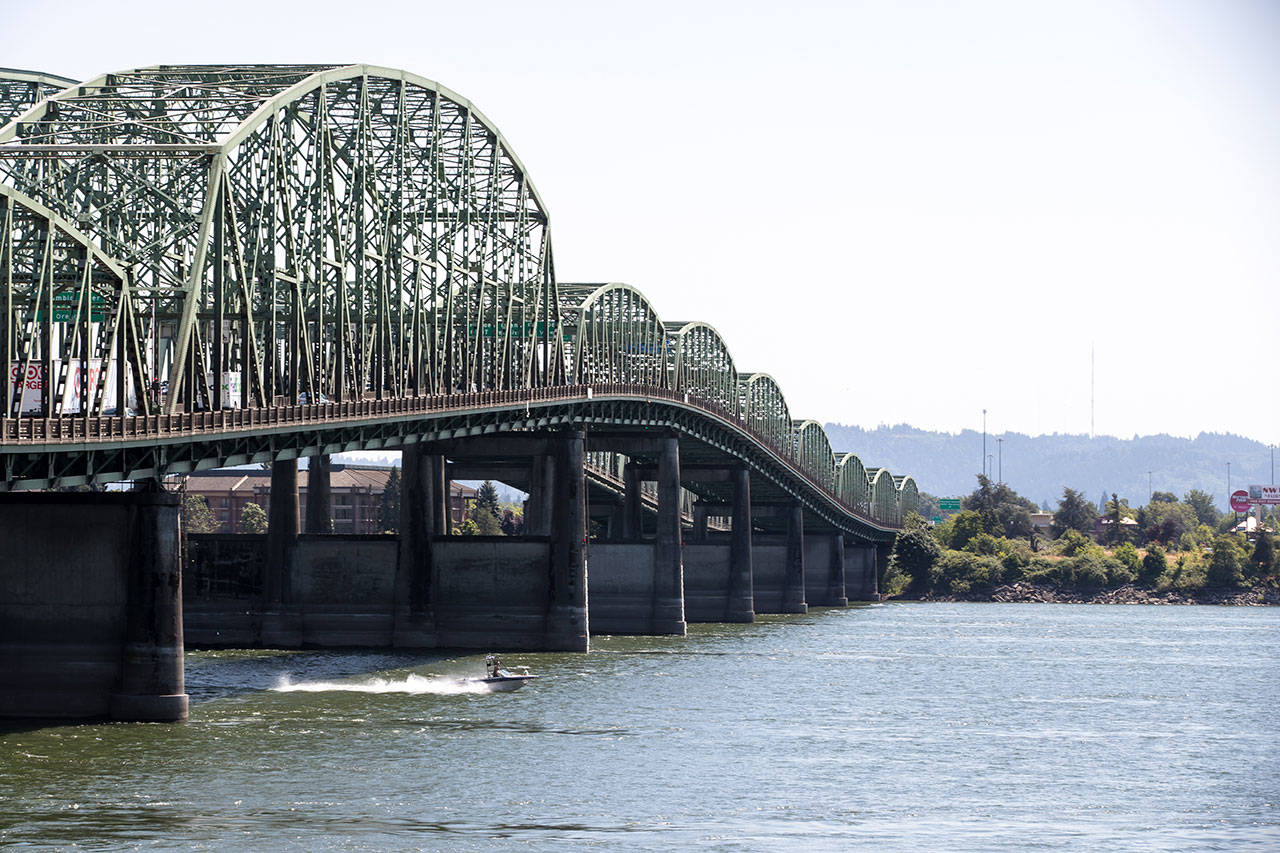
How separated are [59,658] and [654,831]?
25.3 m

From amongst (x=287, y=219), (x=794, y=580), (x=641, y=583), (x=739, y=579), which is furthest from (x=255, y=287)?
(x=794, y=580)

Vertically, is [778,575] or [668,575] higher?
[668,575]

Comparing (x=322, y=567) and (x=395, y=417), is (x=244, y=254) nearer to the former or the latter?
(x=395, y=417)

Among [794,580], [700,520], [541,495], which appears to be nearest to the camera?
[541,495]

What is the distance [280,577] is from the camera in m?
106

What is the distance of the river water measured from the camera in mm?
50844

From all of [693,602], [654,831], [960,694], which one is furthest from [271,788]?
[693,602]

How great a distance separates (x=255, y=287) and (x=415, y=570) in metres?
17.6

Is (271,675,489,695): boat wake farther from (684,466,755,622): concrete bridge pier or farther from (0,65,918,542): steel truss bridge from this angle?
(684,466,755,622): concrete bridge pier

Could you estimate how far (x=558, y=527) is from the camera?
108m

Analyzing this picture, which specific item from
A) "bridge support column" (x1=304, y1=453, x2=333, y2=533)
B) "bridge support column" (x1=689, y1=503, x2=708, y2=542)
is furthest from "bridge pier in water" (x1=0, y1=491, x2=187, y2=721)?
"bridge support column" (x1=689, y1=503, x2=708, y2=542)

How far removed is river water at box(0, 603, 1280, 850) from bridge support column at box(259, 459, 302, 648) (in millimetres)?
4073

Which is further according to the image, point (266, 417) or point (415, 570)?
point (415, 570)

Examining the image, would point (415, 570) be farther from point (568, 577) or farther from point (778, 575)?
point (778, 575)
